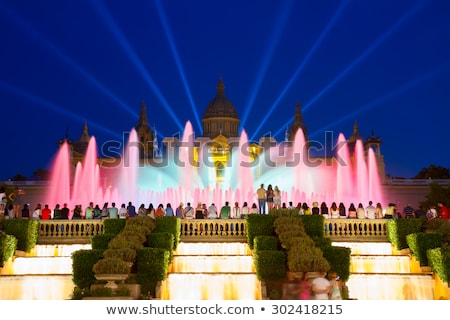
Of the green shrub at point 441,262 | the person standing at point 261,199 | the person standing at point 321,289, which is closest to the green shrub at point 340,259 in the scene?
the green shrub at point 441,262

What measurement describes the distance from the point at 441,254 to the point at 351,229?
7342mm

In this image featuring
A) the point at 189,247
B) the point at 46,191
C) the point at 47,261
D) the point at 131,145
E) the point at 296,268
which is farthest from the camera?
the point at 46,191

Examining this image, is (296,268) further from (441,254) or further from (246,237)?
(246,237)

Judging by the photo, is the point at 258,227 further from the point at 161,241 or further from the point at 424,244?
the point at 424,244

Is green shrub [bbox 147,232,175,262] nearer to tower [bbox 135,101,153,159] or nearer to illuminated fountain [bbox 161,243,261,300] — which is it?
illuminated fountain [bbox 161,243,261,300]

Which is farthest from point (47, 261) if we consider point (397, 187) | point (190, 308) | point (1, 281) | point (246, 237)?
point (397, 187)

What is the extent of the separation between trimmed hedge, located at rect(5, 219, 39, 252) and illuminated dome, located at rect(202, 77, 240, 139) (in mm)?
87559

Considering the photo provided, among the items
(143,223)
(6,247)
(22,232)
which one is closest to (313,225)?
(143,223)

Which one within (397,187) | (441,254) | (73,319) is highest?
(397,187)

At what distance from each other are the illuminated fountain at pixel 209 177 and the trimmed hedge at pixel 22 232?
22627 mm

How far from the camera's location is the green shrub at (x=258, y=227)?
27.7 meters

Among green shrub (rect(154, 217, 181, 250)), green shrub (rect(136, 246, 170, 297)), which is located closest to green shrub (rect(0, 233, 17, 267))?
green shrub (rect(154, 217, 181, 250))

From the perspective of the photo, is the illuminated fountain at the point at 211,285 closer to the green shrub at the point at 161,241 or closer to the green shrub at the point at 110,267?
the green shrub at the point at 161,241

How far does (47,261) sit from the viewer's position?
1033 inches
